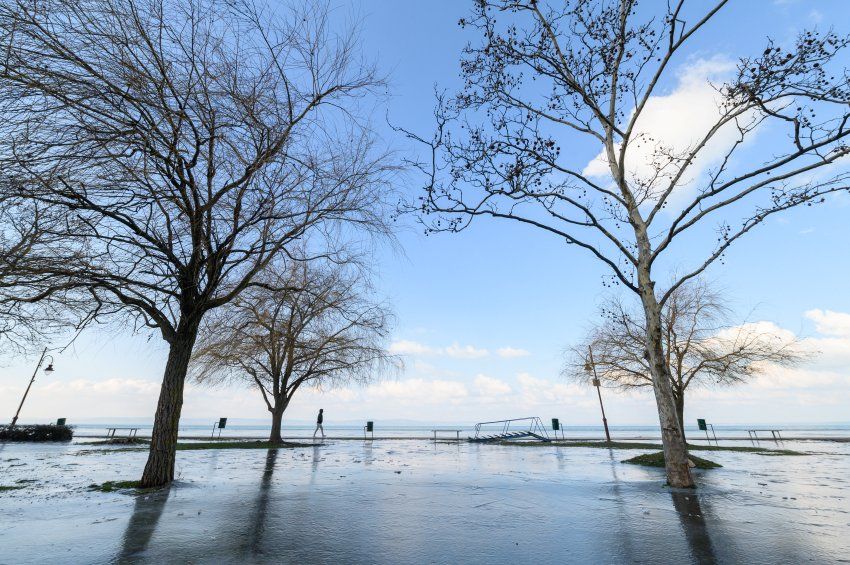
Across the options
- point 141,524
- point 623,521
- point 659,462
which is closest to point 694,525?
point 623,521

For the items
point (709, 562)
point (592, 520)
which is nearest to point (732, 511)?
point (592, 520)

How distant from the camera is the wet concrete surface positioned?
419 cm

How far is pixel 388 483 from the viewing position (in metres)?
9.18

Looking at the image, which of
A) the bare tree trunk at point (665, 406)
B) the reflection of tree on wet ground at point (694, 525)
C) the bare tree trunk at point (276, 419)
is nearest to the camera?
the reflection of tree on wet ground at point (694, 525)

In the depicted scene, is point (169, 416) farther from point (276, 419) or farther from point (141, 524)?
point (276, 419)

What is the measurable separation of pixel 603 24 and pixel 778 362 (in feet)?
65.9

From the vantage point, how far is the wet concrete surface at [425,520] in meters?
4.19

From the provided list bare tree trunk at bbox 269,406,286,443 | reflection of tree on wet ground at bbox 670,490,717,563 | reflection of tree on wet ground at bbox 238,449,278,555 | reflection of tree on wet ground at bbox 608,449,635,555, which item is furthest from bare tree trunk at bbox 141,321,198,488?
bare tree trunk at bbox 269,406,286,443

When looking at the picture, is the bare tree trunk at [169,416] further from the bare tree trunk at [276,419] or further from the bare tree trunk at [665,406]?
the bare tree trunk at [276,419]

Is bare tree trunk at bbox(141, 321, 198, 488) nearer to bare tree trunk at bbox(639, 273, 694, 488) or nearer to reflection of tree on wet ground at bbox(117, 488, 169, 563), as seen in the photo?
reflection of tree on wet ground at bbox(117, 488, 169, 563)

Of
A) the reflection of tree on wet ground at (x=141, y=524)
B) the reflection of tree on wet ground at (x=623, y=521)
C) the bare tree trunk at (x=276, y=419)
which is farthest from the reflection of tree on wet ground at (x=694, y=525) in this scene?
the bare tree trunk at (x=276, y=419)

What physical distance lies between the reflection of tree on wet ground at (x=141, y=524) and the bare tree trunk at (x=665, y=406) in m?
9.05

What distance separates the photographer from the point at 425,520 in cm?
573

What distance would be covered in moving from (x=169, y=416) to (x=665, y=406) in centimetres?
1071
